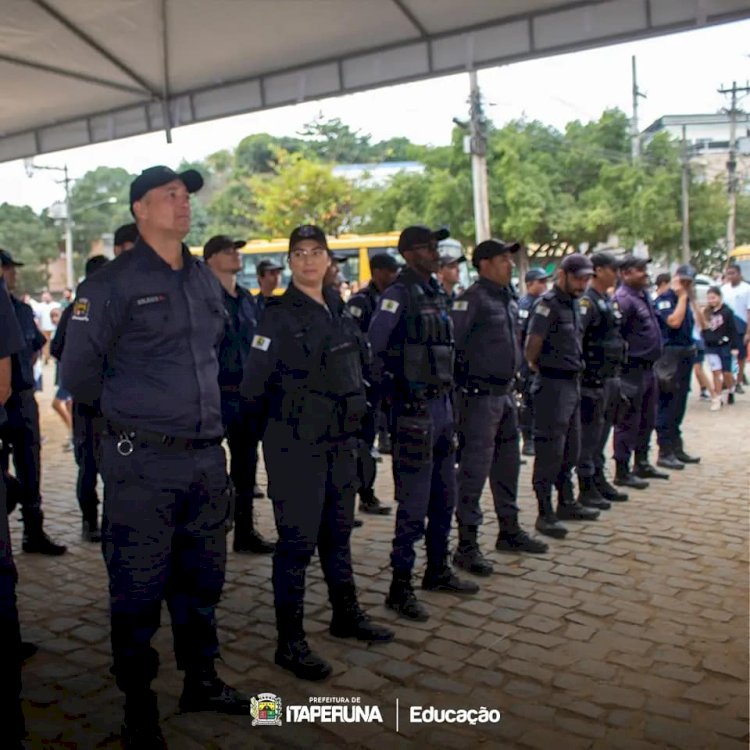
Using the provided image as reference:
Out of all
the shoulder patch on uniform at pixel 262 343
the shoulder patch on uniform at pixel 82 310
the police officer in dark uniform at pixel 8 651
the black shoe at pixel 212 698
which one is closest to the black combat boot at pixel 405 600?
the black shoe at pixel 212 698

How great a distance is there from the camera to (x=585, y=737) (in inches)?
114

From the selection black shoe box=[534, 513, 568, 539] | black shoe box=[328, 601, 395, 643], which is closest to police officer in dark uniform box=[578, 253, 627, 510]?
black shoe box=[534, 513, 568, 539]

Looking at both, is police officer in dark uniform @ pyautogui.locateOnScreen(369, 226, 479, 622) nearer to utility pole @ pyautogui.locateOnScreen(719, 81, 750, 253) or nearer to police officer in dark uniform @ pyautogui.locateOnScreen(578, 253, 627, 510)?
police officer in dark uniform @ pyautogui.locateOnScreen(578, 253, 627, 510)

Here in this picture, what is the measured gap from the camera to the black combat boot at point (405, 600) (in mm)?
3988

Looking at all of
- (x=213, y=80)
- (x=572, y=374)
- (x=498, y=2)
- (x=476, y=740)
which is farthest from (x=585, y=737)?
(x=213, y=80)

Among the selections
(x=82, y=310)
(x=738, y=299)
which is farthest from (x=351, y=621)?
(x=738, y=299)

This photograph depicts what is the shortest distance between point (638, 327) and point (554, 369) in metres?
1.67

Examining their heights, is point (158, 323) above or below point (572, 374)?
above

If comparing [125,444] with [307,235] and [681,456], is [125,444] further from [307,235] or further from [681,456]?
[681,456]

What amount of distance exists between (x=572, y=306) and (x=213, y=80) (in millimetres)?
3194

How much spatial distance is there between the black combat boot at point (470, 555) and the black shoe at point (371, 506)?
4.68 feet

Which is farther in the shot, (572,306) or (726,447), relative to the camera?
(726,447)

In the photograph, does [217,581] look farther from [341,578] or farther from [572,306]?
[572,306]

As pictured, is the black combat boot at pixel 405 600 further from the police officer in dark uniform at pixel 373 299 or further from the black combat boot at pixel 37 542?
the black combat boot at pixel 37 542
